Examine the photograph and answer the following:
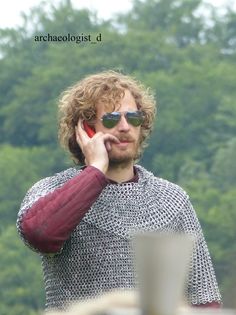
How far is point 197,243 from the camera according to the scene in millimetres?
6695

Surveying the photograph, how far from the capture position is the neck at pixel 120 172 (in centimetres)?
651

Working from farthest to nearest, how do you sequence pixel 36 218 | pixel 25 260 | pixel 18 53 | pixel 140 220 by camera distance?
pixel 18 53, pixel 25 260, pixel 140 220, pixel 36 218

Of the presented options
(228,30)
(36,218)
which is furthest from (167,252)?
(228,30)

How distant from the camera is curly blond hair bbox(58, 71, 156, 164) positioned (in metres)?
6.55

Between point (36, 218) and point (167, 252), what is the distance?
3111 mm

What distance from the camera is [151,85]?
58344 millimetres

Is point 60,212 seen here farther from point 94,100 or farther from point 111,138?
point 94,100

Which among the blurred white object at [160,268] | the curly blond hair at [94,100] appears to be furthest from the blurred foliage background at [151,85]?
the blurred white object at [160,268]

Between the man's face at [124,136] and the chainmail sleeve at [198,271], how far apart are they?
0.35m

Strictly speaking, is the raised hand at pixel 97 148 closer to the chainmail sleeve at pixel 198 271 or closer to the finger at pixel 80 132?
the finger at pixel 80 132

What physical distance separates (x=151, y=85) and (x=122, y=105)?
170 feet

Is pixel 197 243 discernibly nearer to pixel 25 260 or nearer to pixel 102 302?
pixel 102 302

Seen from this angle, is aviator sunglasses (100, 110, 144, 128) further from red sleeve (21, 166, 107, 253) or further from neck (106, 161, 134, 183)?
red sleeve (21, 166, 107, 253)

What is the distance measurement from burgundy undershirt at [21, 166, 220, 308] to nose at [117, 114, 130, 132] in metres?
0.26
